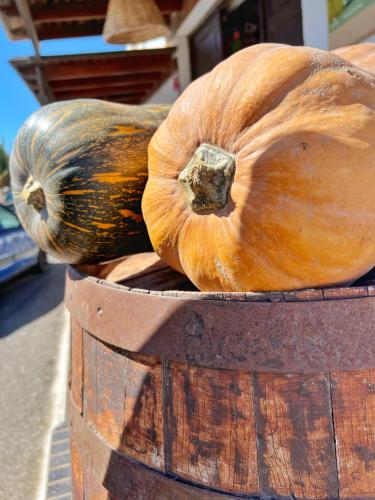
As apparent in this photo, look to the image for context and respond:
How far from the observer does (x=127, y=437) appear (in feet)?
3.43

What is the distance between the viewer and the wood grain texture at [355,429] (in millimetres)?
815

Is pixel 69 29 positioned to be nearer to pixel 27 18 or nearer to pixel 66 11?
pixel 66 11

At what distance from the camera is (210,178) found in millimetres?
991

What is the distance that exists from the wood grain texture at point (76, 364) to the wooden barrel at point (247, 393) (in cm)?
27

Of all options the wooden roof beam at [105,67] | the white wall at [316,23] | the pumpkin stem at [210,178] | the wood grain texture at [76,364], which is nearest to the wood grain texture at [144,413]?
the wood grain texture at [76,364]

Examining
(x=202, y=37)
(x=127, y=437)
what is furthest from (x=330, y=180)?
(x=202, y=37)

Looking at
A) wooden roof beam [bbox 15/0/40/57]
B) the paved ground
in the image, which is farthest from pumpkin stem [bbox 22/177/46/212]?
wooden roof beam [bbox 15/0/40/57]

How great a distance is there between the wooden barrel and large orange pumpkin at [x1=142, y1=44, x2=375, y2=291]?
0.12 m

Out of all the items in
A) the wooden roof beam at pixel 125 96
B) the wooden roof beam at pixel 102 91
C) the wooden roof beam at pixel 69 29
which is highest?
the wooden roof beam at pixel 69 29

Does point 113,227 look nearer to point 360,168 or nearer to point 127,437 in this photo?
point 127,437

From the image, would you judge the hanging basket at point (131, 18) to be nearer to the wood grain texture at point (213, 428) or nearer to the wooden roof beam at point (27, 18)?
the wooden roof beam at point (27, 18)

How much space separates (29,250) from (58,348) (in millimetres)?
2994

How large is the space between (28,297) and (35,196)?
Answer: 440 cm

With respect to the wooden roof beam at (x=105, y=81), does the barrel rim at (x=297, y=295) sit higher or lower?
higher
